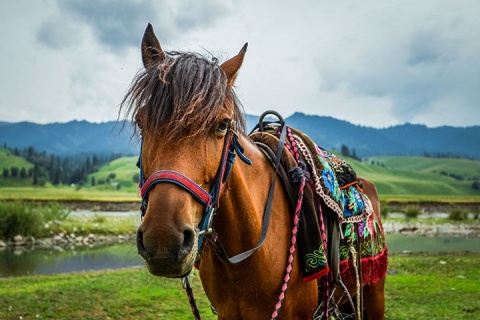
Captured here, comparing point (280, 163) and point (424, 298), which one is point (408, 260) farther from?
point (280, 163)

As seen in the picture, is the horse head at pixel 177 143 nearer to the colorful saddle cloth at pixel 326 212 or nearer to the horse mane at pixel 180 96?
the horse mane at pixel 180 96

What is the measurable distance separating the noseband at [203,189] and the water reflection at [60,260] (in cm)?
1438

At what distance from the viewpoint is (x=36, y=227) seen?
2584cm

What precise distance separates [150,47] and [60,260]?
64.5 feet

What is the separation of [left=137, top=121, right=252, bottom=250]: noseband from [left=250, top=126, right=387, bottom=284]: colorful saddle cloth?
890 millimetres

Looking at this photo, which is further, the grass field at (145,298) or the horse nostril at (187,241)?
the grass field at (145,298)

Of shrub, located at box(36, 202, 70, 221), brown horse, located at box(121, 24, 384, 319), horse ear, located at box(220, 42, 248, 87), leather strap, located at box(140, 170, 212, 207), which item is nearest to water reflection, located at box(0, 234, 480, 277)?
shrub, located at box(36, 202, 70, 221)

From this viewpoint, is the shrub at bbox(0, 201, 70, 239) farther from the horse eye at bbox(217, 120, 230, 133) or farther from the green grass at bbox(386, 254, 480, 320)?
the horse eye at bbox(217, 120, 230, 133)

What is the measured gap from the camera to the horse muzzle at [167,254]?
1.94m

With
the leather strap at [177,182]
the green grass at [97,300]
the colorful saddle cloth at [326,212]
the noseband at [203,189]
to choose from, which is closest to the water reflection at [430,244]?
the green grass at [97,300]

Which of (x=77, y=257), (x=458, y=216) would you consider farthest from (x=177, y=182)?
(x=458, y=216)

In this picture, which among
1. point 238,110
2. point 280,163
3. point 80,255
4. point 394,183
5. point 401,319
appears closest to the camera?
point 238,110

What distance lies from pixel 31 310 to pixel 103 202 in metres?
50.1

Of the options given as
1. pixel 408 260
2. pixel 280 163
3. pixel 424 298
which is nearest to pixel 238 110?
pixel 280 163
